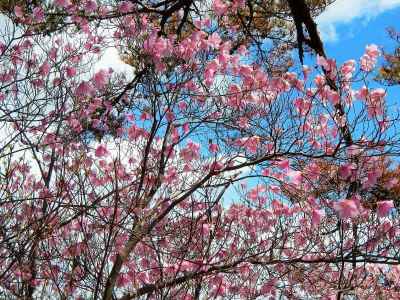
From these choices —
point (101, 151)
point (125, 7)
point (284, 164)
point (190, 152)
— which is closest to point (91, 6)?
point (125, 7)

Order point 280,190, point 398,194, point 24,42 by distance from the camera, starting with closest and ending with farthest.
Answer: point 280,190, point 24,42, point 398,194

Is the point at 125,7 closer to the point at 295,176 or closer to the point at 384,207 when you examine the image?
the point at 295,176

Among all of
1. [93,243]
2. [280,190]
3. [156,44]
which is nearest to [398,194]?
[280,190]

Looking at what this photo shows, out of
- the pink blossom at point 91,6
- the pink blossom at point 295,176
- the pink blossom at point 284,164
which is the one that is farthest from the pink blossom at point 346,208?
the pink blossom at point 91,6

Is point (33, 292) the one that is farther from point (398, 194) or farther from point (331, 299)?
point (398, 194)

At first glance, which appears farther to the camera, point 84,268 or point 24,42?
point 24,42

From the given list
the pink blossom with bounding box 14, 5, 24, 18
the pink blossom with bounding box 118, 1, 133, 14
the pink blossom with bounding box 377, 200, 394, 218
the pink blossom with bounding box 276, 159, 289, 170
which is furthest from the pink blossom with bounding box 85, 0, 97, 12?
the pink blossom with bounding box 377, 200, 394, 218

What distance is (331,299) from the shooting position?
525 centimetres

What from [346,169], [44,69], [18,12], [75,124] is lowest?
[346,169]

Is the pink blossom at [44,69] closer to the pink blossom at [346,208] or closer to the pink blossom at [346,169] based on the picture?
the pink blossom at [346,169]

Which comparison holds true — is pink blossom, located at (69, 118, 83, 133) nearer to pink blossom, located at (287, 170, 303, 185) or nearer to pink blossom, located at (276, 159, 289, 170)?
pink blossom, located at (276, 159, 289, 170)

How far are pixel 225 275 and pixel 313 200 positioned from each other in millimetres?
1233

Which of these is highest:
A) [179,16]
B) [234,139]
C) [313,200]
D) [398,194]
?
[179,16]

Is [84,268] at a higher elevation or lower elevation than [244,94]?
lower
